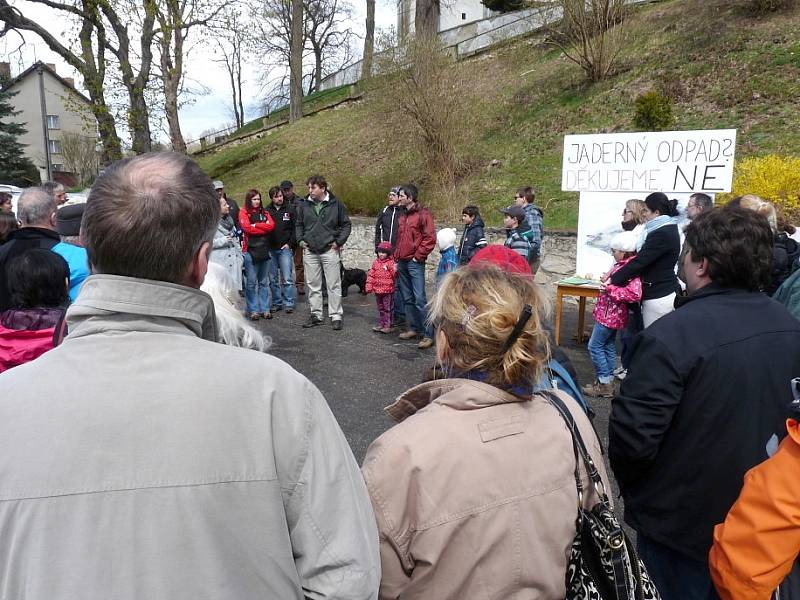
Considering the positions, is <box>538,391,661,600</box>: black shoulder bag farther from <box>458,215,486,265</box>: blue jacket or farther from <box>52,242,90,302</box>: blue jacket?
<box>458,215,486,265</box>: blue jacket

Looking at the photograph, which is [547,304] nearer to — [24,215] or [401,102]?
[24,215]

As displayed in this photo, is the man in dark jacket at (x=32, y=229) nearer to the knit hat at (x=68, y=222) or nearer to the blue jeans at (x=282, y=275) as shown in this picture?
the knit hat at (x=68, y=222)

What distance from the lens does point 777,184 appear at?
335 inches

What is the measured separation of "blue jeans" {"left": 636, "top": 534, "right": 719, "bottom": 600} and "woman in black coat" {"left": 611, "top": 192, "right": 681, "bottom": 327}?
3.14 metres

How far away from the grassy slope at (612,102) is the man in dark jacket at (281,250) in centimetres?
480

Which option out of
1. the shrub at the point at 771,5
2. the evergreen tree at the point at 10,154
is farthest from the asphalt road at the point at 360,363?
the evergreen tree at the point at 10,154

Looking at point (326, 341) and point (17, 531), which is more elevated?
point (17, 531)

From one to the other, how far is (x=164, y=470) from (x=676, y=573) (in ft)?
6.30

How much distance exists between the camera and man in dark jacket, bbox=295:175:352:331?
8.03 metres

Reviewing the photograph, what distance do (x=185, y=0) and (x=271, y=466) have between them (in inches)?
828

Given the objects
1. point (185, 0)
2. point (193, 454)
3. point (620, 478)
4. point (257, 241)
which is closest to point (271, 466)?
point (193, 454)

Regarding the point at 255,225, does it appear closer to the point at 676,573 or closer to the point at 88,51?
the point at 676,573

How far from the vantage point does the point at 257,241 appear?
27.9 ft

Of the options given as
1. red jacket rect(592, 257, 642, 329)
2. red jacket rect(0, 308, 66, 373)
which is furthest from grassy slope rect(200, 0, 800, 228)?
red jacket rect(0, 308, 66, 373)
